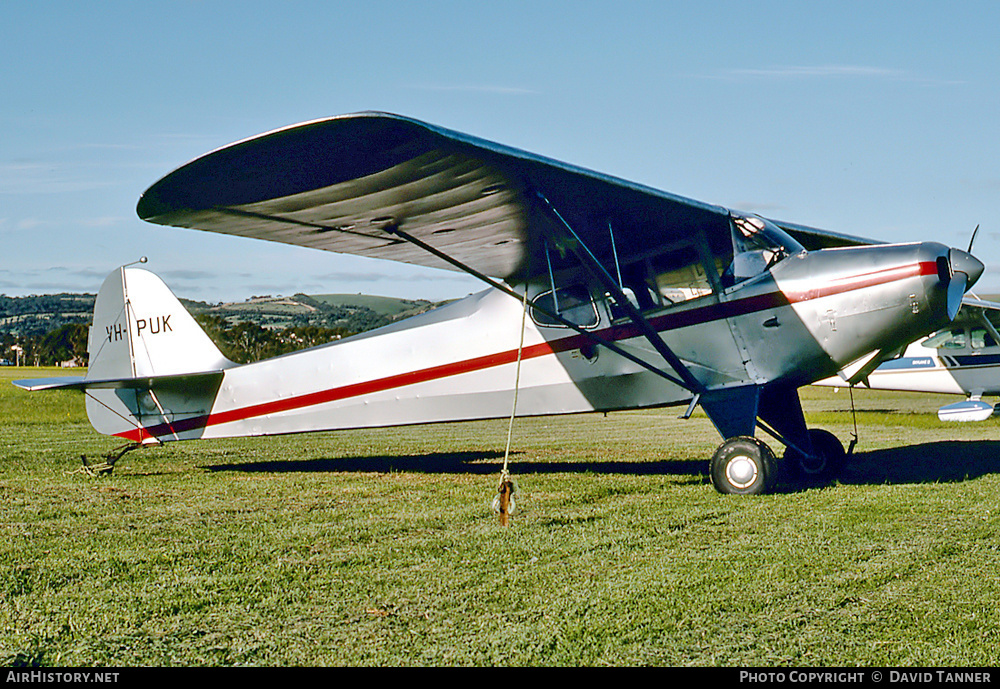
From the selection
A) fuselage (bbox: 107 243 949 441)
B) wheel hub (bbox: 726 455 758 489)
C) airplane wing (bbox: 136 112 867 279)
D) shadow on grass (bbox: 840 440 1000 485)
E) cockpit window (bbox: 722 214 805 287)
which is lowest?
shadow on grass (bbox: 840 440 1000 485)

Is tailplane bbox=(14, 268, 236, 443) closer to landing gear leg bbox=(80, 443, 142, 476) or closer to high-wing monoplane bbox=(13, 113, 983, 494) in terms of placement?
high-wing monoplane bbox=(13, 113, 983, 494)

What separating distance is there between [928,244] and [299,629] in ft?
18.9

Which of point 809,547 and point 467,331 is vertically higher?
point 467,331

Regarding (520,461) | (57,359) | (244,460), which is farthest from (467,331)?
(57,359)

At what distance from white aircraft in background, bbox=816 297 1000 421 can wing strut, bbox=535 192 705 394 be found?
11907 mm

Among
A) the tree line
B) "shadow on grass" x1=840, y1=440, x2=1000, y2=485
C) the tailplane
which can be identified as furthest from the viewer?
the tree line

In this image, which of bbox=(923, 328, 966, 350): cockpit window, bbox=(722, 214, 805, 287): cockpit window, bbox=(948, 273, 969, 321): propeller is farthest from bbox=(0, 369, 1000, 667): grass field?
bbox=(923, 328, 966, 350): cockpit window

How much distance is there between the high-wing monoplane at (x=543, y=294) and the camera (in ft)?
18.6

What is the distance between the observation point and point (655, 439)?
535 inches

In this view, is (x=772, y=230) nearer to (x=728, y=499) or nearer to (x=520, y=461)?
(x=728, y=499)

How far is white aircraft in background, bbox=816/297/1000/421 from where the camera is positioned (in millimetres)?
18422

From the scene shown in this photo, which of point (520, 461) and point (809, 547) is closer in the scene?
point (809, 547)

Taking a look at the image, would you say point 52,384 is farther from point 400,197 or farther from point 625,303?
point 625,303
